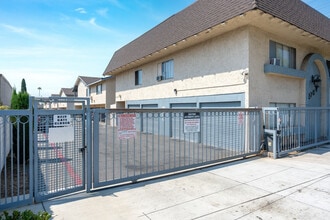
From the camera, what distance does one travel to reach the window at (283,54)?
10609 millimetres

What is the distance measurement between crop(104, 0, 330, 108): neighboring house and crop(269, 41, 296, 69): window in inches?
1.9

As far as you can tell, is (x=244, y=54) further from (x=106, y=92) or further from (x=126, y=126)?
(x=106, y=92)

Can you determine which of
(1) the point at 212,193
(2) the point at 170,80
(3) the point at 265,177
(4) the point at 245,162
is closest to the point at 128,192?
(1) the point at 212,193

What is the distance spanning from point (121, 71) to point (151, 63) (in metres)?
6.00

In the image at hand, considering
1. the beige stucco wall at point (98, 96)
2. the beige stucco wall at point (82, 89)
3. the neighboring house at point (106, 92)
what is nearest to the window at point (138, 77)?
the neighboring house at point (106, 92)

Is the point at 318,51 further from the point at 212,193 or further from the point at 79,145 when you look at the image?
the point at 79,145

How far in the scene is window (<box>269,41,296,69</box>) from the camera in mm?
10609

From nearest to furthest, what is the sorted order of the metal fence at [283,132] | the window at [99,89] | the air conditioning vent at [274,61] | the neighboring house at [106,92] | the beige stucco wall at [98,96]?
1. the metal fence at [283,132]
2. the air conditioning vent at [274,61]
3. the neighboring house at [106,92]
4. the beige stucco wall at [98,96]
5. the window at [99,89]

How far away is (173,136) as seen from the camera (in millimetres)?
8352

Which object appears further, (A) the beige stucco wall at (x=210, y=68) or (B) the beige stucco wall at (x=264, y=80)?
(A) the beige stucco wall at (x=210, y=68)

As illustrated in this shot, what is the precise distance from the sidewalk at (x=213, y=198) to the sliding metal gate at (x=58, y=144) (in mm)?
345

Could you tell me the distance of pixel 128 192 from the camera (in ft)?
16.2

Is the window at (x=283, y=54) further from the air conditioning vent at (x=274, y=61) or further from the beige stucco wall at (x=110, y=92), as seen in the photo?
the beige stucco wall at (x=110, y=92)

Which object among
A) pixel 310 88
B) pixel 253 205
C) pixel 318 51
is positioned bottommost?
pixel 253 205
